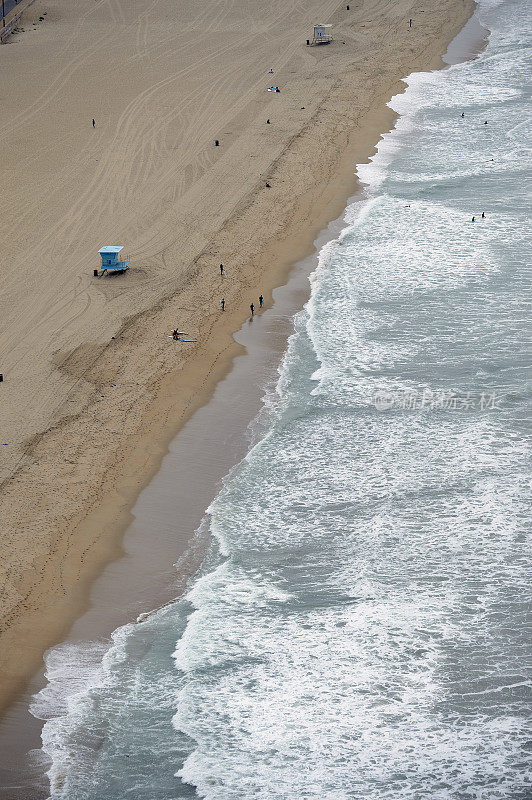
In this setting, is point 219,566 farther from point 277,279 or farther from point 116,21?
point 116,21

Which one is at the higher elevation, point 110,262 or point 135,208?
point 135,208

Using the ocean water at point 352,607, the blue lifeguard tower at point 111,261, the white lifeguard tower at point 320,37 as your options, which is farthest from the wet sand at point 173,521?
the white lifeguard tower at point 320,37

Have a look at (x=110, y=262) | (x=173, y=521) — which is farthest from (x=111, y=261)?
(x=173, y=521)

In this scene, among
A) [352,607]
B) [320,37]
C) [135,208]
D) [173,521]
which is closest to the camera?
[352,607]

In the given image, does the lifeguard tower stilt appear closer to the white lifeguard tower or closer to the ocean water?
the ocean water

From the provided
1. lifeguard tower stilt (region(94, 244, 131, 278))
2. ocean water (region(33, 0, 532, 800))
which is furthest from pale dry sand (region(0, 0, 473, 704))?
ocean water (region(33, 0, 532, 800))

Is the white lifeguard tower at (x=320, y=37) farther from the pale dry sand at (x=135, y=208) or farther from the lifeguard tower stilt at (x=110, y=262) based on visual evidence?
the lifeguard tower stilt at (x=110, y=262)

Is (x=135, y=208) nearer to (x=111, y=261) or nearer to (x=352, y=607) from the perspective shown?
(x=111, y=261)

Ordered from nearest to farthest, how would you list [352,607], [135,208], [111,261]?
[352,607] → [111,261] → [135,208]
